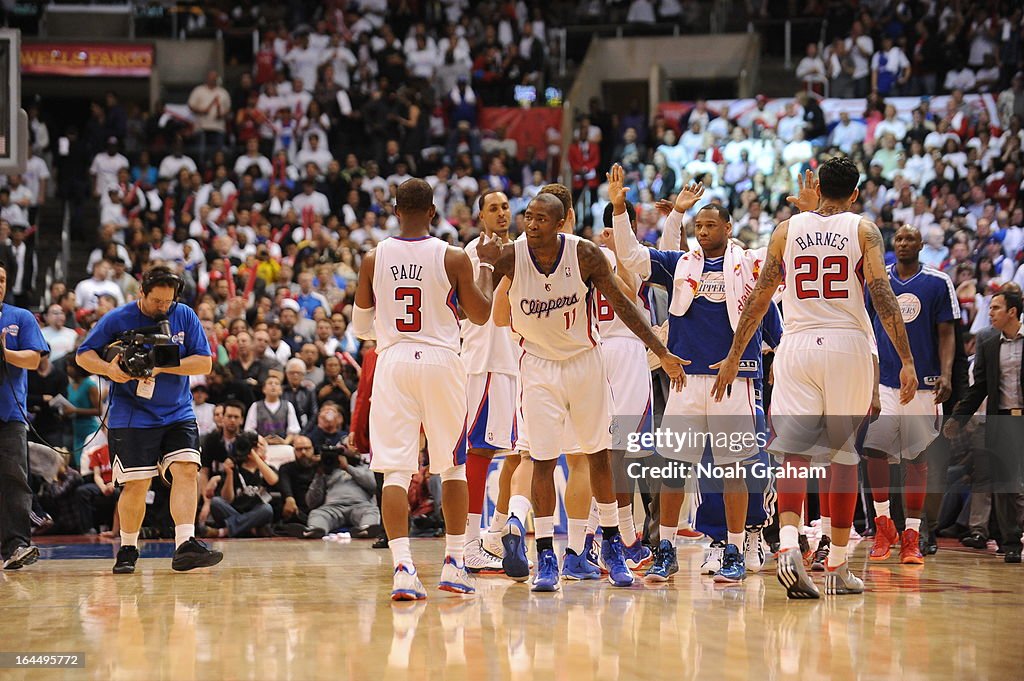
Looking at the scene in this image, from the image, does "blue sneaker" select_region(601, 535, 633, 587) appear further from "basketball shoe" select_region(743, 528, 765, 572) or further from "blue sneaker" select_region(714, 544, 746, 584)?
"basketball shoe" select_region(743, 528, 765, 572)

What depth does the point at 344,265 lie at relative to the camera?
1809 centimetres

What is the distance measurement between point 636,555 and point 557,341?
2.07 meters

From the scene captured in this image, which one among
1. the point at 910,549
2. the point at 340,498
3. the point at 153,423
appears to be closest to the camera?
the point at 153,423

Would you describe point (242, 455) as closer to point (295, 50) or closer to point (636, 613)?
point (636, 613)

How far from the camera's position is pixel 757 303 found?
7.50 m

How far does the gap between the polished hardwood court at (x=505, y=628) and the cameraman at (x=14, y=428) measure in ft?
1.97

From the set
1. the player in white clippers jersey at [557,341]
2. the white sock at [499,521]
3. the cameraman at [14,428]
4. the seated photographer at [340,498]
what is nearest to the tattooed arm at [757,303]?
the player in white clippers jersey at [557,341]

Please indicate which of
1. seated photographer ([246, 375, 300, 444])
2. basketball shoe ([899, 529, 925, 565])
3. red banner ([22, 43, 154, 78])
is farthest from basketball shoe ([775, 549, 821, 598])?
red banner ([22, 43, 154, 78])

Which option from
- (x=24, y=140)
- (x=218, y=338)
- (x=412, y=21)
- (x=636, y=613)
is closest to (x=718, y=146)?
(x=412, y=21)

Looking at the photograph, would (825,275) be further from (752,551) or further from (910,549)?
(910,549)

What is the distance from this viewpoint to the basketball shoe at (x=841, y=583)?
7.38 meters

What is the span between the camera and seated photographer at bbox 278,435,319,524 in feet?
41.9

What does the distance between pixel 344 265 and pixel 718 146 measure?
7.41m
